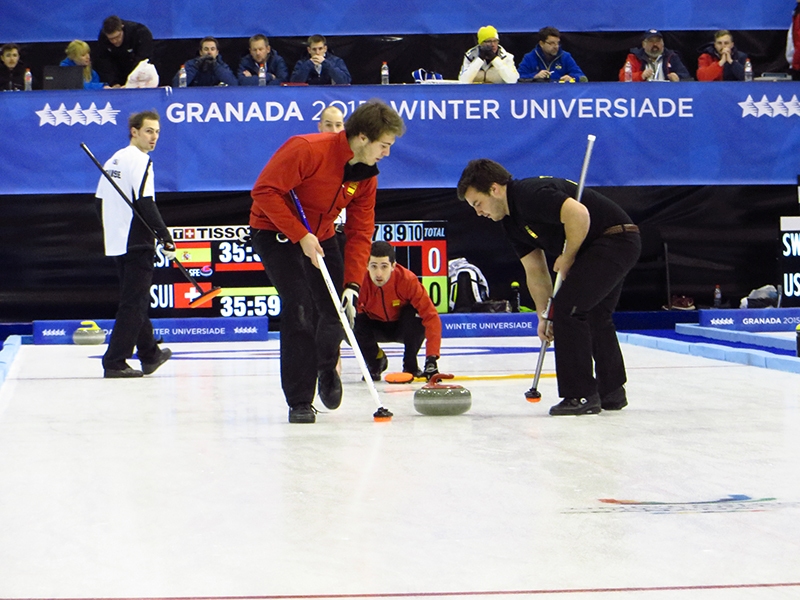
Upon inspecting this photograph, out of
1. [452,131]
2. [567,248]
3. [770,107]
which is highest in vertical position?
[770,107]

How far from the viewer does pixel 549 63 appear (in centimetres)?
1145

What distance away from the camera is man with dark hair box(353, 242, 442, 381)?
696 cm

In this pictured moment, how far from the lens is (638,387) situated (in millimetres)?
6340

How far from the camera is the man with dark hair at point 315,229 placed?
15.4 feet

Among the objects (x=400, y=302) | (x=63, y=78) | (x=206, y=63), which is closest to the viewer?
(x=400, y=302)

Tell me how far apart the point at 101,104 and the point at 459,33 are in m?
4.02

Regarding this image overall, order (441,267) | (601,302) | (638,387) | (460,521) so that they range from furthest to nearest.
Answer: (441,267) → (638,387) → (601,302) → (460,521)

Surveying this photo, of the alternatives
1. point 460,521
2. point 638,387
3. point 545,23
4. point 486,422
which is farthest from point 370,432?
point 545,23

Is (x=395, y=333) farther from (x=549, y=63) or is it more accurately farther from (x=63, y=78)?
(x=63, y=78)

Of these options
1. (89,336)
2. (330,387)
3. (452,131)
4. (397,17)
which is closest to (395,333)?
(330,387)

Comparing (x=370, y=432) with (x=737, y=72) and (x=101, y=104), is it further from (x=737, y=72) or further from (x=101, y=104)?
(x=737, y=72)

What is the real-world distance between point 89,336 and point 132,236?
3.89m

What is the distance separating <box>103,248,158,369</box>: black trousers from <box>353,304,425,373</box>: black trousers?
1.38m

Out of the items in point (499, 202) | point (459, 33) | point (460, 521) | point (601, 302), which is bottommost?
point (460, 521)
